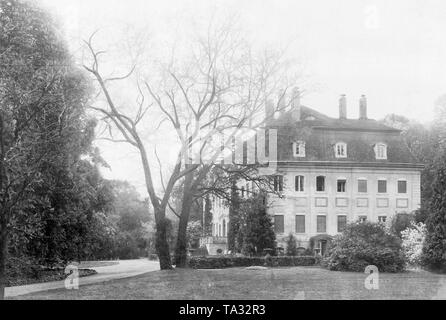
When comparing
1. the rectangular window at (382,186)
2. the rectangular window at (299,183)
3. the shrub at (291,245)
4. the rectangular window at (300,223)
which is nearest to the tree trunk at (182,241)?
the shrub at (291,245)

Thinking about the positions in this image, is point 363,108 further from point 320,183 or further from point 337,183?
point 320,183

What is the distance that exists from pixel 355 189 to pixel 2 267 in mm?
33562

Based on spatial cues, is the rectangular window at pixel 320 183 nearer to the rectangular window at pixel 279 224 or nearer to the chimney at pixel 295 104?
the rectangular window at pixel 279 224

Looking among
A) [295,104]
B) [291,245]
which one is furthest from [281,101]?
[291,245]

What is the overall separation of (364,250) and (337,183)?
1996 centimetres

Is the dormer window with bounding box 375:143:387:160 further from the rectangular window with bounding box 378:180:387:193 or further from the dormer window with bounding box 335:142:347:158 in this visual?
the dormer window with bounding box 335:142:347:158

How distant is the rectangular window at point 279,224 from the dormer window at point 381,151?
9.00 m

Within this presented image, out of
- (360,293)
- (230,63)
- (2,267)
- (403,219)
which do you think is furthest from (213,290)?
(403,219)

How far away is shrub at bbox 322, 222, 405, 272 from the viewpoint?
917 inches

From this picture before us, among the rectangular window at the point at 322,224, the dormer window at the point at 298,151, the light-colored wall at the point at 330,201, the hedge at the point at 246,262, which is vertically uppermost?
the dormer window at the point at 298,151

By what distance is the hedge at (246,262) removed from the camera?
106ft

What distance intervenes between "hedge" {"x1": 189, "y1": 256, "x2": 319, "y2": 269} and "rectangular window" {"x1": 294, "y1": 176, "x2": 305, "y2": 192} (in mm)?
9257

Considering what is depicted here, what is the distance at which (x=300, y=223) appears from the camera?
140ft

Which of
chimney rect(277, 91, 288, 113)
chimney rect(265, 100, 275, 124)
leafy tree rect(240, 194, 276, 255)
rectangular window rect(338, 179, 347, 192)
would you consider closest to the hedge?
leafy tree rect(240, 194, 276, 255)
